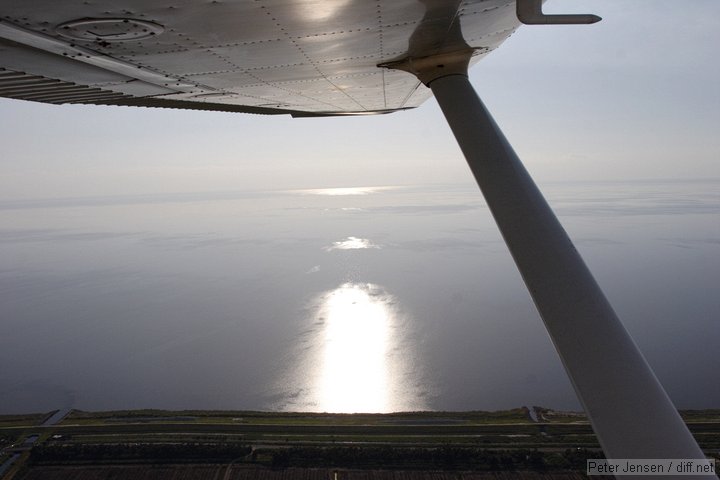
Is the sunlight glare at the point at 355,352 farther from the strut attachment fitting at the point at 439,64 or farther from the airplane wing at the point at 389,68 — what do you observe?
the airplane wing at the point at 389,68

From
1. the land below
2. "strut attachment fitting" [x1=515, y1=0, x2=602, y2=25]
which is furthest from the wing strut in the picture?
the land below

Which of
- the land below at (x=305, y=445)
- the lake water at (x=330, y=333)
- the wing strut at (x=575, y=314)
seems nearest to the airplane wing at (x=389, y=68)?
the wing strut at (x=575, y=314)

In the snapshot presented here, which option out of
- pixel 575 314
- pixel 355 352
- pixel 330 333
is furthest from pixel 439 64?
pixel 330 333

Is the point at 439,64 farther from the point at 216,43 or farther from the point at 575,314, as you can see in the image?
the point at 575,314

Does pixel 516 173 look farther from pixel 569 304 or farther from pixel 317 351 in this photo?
pixel 317 351

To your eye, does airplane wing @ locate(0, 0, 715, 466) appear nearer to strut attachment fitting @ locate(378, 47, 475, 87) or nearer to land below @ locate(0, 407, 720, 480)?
strut attachment fitting @ locate(378, 47, 475, 87)

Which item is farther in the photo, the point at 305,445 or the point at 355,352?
the point at 355,352

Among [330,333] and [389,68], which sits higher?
[389,68]
